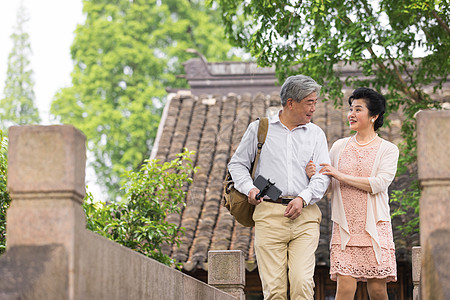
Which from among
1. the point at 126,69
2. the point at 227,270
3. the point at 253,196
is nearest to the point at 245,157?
the point at 253,196

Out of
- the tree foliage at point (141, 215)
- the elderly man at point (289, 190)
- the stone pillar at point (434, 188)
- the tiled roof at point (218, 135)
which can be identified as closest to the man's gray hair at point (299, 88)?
the elderly man at point (289, 190)

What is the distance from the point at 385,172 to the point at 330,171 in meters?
0.38

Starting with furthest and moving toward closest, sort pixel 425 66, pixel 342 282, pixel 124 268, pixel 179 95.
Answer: pixel 179 95, pixel 425 66, pixel 342 282, pixel 124 268

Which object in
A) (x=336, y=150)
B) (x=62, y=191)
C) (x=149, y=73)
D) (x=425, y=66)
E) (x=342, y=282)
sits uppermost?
(x=149, y=73)

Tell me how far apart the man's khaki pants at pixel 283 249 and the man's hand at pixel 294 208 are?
0.28 ft

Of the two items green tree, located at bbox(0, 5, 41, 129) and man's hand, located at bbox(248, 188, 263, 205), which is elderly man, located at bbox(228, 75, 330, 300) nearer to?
man's hand, located at bbox(248, 188, 263, 205)

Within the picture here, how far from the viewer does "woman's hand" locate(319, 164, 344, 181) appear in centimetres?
534

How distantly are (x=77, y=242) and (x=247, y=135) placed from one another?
6.49 feet

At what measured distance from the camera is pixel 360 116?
5.57 metres

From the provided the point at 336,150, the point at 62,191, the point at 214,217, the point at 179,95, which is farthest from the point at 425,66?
the point at 62,191

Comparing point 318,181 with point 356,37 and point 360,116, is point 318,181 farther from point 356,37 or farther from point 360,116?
point 356,37

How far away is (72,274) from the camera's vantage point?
367 centimetres

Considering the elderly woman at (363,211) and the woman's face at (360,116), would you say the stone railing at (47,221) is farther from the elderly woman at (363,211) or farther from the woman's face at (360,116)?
the woman's face at (360,116)

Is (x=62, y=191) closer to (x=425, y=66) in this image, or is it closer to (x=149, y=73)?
(x=425, y=66)
